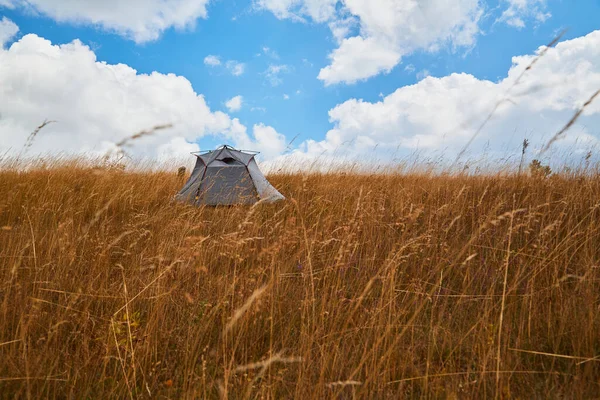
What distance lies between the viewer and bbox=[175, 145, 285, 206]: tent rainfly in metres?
6.31

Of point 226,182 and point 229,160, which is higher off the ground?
point 229,160

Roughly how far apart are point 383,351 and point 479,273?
155 centimetres

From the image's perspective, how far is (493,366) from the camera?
1.98 metres

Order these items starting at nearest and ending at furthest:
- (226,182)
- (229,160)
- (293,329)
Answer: (293,329) → (226,182) → (229,160)

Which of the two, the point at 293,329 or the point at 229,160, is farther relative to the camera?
the point at 229,160

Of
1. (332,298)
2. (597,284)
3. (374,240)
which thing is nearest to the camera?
(332,298)

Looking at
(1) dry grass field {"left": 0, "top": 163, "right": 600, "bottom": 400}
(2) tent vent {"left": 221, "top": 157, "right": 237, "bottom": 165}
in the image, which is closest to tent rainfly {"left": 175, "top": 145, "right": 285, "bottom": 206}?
(2) tent vent {"left": 221, "top": 157, "right": 237, "bottom": 165}

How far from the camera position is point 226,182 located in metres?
6.53

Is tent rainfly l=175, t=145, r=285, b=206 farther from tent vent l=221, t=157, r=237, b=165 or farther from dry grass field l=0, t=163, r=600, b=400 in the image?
dry grass field l=0, t=163, r=600, b=400

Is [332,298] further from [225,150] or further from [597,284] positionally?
[225,150]

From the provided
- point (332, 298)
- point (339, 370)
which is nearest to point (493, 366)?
point (339, 370)

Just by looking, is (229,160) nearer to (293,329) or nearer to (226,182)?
(226,182)

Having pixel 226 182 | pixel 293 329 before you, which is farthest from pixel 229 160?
pixel 293 329

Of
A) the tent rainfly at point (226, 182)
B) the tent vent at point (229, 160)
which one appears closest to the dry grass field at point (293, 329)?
the tent rainfly at point (226, 182)
